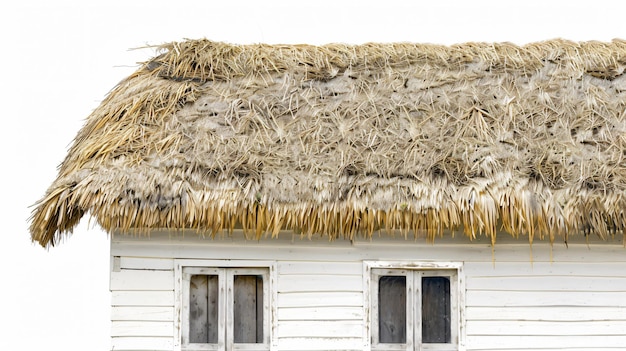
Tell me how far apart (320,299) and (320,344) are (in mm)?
476

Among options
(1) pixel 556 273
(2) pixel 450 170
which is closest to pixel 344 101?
(2) pixel 450 170

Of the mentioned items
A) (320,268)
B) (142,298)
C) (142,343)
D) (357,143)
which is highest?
(357,143)

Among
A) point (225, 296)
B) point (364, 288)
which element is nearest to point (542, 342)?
point (364, 288)

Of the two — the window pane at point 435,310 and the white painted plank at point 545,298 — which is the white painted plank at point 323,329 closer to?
the window pane at point 435,310

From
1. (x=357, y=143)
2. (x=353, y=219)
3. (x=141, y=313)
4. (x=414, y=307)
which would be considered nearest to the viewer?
(x=353, y=219)

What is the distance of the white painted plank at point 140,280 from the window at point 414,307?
2199mm

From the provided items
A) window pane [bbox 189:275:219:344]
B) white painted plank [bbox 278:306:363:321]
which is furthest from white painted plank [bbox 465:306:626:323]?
window pane [bbox 189:275:219:344]

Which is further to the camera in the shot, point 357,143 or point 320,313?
point 357,143

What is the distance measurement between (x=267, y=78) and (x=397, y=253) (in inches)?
105

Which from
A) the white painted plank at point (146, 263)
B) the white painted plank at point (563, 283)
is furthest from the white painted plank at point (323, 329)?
the white painted plank at point (563, 283)

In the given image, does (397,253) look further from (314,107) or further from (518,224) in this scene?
(314,107)

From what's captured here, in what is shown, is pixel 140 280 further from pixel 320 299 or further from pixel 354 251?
pixel 354 251

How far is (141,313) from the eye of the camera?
29.6 feet

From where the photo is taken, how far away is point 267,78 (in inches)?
398
